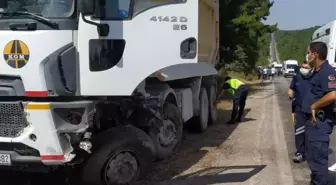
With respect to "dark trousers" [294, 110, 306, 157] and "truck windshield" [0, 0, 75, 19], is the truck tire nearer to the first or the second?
"truck windshield" [0, 0, 75, 19]

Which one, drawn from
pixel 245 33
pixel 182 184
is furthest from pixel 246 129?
pixel 245 33

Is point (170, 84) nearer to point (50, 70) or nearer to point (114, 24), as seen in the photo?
point (114, 24)

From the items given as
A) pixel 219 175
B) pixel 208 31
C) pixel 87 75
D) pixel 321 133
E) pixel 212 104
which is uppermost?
pixel 208 31

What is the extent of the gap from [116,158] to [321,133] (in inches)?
95.6

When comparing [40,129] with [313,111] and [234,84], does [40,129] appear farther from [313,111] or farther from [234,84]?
[234,84]

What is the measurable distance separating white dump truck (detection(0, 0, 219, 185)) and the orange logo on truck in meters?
0.01

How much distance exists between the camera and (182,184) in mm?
6113

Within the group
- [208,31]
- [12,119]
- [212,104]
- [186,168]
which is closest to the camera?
[12,119]

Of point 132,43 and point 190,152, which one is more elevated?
point 132,43

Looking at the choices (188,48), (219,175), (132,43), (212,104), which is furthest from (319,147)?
(212,104)

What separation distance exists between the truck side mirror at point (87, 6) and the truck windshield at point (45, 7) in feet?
0.91

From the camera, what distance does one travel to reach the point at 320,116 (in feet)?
17.4

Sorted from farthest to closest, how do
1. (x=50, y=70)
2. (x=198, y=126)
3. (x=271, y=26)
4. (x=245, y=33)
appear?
1. (x=271, y=26)
2. (x=245, y=33)
3. (x=198, y=126)
4. (x=50, y=70)

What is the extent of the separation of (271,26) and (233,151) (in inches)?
998
